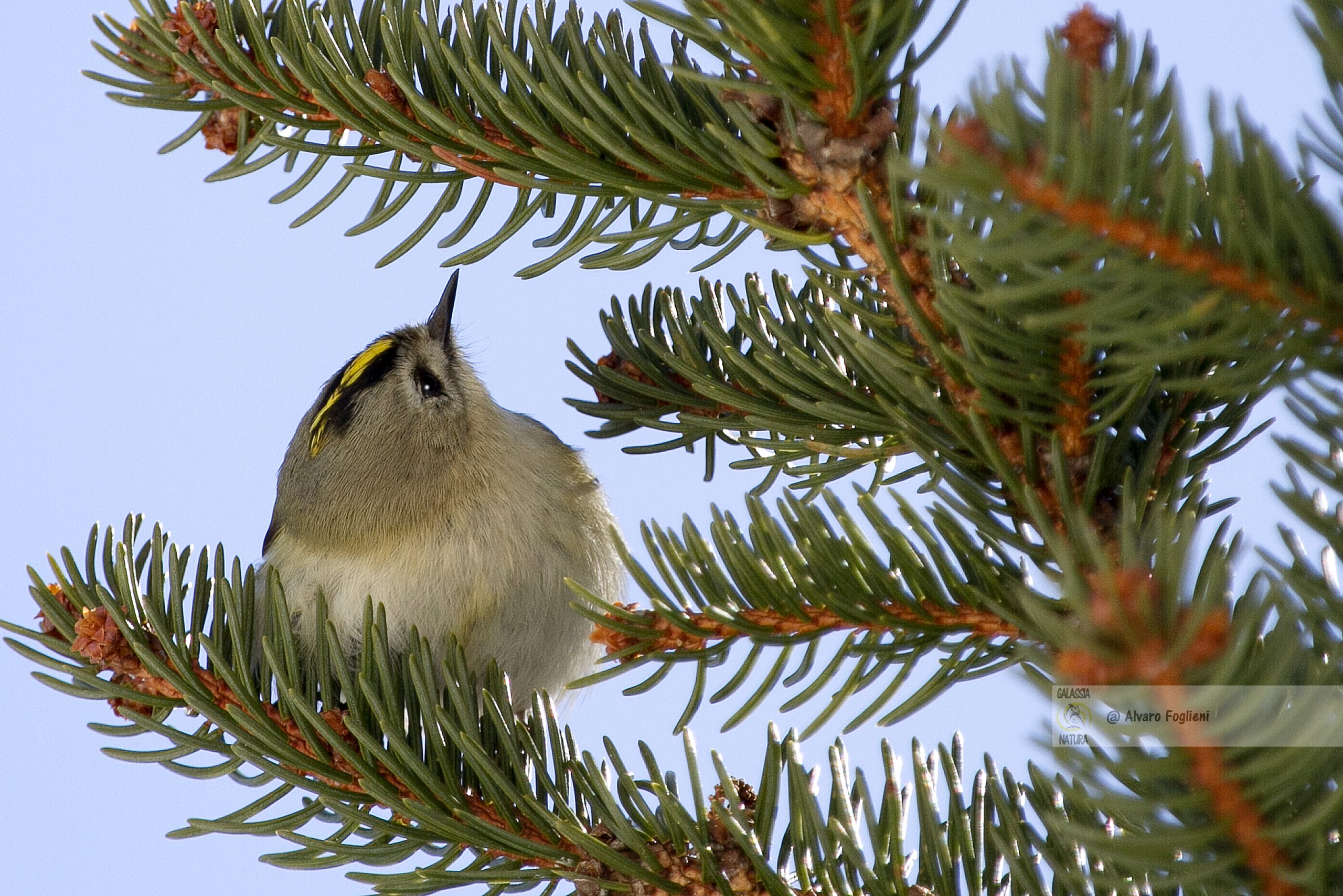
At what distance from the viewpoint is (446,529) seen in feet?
5.87

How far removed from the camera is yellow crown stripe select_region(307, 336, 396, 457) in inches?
86.8

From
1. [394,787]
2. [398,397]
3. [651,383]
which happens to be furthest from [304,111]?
[398,397]

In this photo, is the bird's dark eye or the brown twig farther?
the bird's dark eye

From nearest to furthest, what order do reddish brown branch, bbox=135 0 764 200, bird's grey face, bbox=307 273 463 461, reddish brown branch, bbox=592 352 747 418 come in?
1. reddish brown branch, bbox=135 0 764 200
2. reddish brown branch, bbox=592 352 747 418
3. bird's grey face, bbox=307 273 463 461

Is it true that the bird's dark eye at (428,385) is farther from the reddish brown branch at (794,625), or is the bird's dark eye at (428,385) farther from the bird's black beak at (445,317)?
the reddish brown branch at (794,625)

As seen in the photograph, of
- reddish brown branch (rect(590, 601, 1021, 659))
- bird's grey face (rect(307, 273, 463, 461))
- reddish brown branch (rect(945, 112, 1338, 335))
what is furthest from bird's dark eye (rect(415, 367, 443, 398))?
reddish brown branch (rect(945, 112, 1338, 335))

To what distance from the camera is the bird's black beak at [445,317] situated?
7.64ft

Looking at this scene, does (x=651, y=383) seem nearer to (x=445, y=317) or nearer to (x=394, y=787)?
(x=394, y=787)

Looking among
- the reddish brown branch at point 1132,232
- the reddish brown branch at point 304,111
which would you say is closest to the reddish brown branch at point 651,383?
the reddish brown branch at point 304,111

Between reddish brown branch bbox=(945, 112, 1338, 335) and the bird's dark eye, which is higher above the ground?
the bird's dark eye

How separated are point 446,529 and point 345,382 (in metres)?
0.62

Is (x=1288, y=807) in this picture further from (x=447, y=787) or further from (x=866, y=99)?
(x=447, y=787)

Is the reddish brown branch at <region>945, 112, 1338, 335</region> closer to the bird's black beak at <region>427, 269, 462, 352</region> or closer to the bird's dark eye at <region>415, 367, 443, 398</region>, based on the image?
the bird's dark eye at <region>415, 367, 443, 398</region>

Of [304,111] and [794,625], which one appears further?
[304,111]
